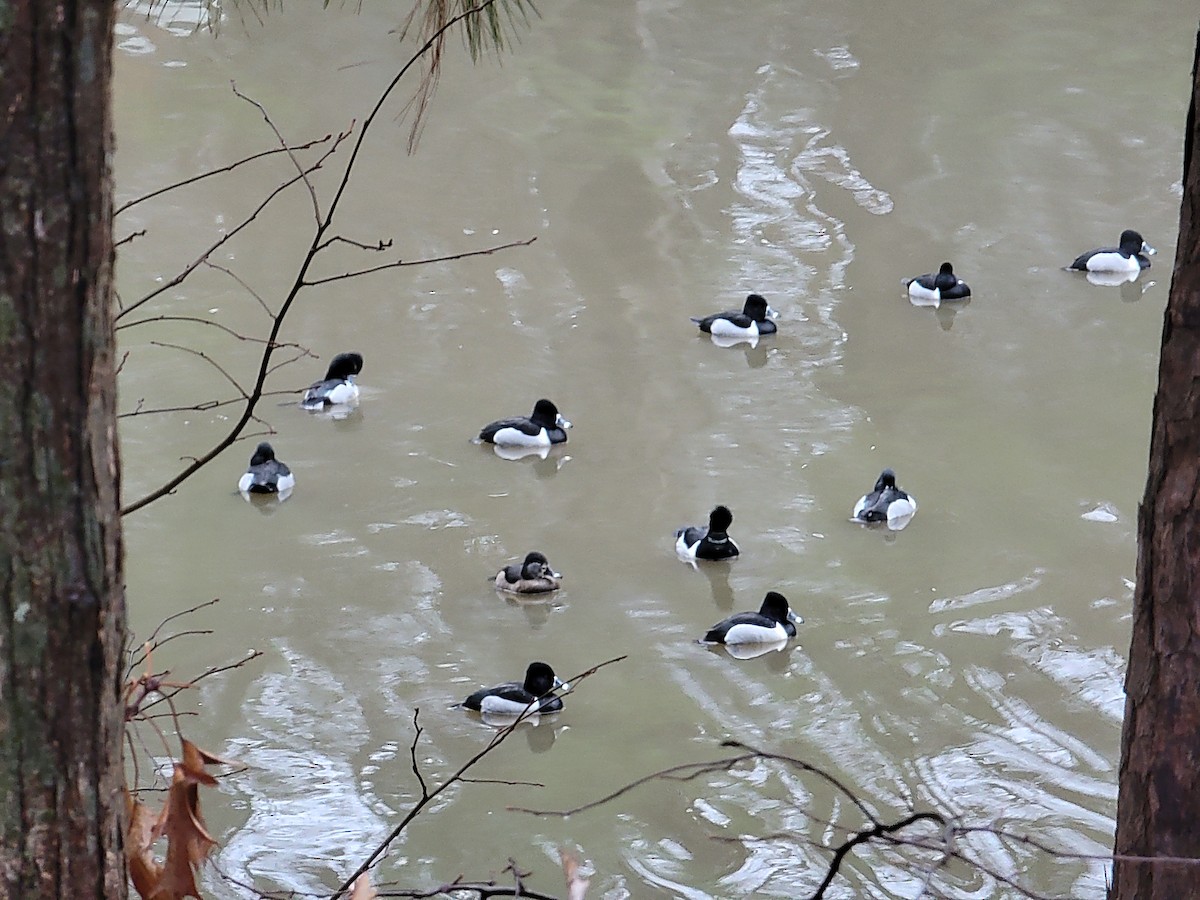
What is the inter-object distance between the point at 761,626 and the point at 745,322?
3998 mm

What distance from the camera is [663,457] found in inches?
351

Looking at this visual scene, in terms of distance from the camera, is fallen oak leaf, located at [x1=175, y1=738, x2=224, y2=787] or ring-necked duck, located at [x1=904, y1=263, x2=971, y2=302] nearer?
fallen oak leaf, located at [x1=175, y1=738, x2=224, y2=787]

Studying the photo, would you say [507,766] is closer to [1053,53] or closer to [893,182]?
[893,182]

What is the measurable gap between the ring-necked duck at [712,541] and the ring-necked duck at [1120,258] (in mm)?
5225

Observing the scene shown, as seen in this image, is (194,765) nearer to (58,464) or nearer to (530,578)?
(58,464)

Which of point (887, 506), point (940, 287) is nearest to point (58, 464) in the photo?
point (887, 506)

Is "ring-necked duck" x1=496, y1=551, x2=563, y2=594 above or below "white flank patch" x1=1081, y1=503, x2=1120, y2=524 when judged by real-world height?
above

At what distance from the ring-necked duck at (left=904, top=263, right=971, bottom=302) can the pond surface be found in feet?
0.45

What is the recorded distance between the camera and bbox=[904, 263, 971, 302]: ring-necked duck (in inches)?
441

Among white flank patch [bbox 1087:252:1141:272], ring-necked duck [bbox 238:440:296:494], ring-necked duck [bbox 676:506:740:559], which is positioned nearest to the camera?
ring-necked duck [bbox 676:506:740:559]

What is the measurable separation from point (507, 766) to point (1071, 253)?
7958 mm

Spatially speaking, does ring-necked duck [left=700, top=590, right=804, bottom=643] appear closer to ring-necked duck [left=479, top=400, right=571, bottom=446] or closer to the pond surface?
the pond surface

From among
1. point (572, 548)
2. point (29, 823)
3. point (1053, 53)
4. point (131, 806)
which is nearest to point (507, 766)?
point (572, 548)

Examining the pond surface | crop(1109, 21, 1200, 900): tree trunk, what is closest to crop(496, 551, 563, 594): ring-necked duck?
the pond surface
